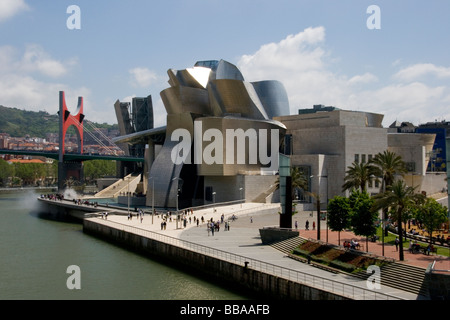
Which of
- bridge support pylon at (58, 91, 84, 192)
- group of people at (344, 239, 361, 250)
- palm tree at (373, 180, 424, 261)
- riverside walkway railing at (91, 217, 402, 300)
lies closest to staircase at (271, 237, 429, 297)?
riverside walkway railing at (91, 217, 402, 300)

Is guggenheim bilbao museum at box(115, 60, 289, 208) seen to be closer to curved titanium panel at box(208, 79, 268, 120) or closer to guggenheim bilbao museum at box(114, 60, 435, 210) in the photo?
curved titanium panel at box(208, 79, 268, 120)

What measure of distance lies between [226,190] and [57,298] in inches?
1272

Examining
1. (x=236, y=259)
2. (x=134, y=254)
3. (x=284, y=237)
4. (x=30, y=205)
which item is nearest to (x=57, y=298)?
(x=236, y=259)

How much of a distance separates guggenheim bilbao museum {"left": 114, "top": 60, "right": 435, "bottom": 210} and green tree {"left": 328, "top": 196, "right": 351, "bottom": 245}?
21.1 meters

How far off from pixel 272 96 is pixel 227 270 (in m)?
41.7

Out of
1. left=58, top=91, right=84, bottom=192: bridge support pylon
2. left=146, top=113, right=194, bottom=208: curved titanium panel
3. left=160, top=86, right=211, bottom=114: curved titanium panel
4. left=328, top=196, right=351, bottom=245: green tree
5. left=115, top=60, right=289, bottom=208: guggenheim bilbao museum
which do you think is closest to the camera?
left=328, top=196, right=351, bottom=245: green tree

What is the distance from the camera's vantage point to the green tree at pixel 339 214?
25766mm

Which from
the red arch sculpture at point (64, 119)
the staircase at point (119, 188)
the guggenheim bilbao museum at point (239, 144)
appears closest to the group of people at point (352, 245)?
the guggenheim bilbao museum at point (239, 144)

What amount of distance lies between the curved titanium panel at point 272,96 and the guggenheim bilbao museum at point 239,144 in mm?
4168

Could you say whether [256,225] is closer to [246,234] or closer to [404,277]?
[246,234]

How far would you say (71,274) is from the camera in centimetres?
2438

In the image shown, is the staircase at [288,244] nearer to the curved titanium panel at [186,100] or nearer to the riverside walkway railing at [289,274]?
the riverside walkway railing at [289,274]

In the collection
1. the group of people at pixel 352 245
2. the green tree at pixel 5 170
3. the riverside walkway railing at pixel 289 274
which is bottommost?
the riverside walkway railing at pixel 289 274

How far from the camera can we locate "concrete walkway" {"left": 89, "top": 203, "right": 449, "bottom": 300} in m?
20.6
